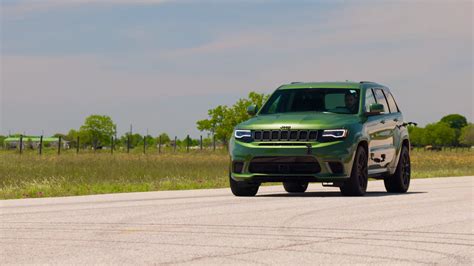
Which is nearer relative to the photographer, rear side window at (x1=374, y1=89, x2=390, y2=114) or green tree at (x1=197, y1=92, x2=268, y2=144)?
rear side window at (x1=374, y1=89, x2=390, y2=114)

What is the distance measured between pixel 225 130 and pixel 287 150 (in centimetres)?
10725

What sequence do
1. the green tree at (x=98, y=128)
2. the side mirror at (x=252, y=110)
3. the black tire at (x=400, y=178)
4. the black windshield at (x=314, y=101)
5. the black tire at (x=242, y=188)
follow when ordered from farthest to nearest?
1. the green tree at (x=98, y=128)
2. the black tire at (x=400, y=178)
3. the side mirror at (x=252, y=110)
4. the black windshield at (x=314, y=101)
5. the black tire at (x=242, y=188)

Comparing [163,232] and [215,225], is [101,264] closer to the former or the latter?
[163,232]

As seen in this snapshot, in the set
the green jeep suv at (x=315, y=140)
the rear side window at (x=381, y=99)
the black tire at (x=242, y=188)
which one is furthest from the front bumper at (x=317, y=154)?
the rear side window at (x=381, y=99)

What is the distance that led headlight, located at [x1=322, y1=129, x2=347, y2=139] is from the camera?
1581 cm

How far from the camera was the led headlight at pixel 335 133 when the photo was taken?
51.9 ft

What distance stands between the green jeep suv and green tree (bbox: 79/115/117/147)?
156 m

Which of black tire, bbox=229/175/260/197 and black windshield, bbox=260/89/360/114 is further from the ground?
black windshield, bbox=260/89/360/114

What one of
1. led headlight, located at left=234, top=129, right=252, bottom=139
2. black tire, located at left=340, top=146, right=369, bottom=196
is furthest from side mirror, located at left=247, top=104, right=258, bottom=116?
black tire, located at left=340, top=146, right=369, bottom=196

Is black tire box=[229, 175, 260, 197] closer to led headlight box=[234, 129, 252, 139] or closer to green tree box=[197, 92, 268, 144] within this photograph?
led headlight box=[234, 129, 252, 139]

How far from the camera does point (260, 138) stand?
52.7ft

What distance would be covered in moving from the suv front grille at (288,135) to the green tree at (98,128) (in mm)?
157152

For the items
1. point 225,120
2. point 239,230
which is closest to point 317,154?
point 239,230

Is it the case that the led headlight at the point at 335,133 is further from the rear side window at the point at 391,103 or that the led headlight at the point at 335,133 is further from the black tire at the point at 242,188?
the rear side window at the point at 391,103
